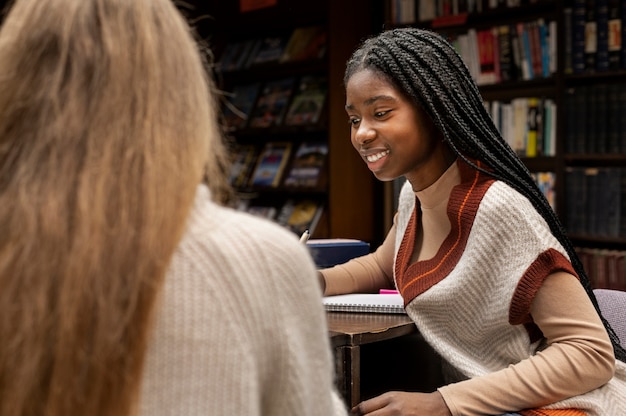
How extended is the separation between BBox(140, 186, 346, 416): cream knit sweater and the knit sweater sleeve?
0.60 metres

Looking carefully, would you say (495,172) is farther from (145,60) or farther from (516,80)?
(516,80)

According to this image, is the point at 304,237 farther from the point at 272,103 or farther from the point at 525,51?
the point at 272,103

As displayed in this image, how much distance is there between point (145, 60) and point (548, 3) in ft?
9.86

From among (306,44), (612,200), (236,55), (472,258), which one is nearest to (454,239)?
(472,258)

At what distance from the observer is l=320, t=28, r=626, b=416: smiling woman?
117cm

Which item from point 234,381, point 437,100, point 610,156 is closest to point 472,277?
point 437,100

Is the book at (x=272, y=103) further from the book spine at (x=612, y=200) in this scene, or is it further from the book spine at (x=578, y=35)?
the book spine at (x=612, y=200)

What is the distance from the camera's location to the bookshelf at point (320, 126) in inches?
148

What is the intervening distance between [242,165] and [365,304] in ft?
9.30

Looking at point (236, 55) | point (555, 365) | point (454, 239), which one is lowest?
point (236, 55)

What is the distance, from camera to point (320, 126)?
3.78 meters

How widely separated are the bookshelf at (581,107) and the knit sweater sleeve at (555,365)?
2.18 m

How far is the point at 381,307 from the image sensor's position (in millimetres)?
1462

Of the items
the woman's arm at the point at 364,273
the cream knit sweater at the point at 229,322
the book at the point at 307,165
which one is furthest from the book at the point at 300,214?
the cream knit sweater at the point at 229,322
